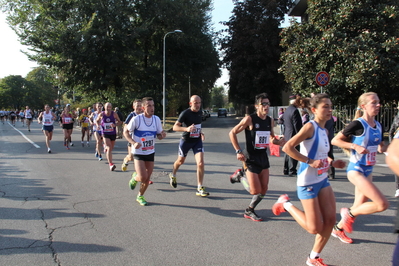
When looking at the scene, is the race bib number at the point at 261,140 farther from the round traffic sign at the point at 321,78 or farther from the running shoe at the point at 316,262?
the round traffic sign at the point at 321,78

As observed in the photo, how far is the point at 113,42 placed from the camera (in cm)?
Answer: 2698

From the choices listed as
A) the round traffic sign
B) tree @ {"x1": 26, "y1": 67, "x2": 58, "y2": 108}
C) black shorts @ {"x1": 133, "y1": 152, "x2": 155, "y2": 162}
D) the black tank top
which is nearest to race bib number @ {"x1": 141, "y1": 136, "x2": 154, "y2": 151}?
black shorts @ {"x1": 133, "y1": 152, "x2": 155, "y2": 162}

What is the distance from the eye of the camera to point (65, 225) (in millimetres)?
4742

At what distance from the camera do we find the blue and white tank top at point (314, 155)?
3381 mm

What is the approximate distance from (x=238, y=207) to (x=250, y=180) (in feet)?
3.24

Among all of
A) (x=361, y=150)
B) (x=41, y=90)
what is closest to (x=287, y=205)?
(x=361, y=150)

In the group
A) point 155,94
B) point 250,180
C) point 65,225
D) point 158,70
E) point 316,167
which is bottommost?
point 65,225

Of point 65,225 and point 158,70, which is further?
point 158,70

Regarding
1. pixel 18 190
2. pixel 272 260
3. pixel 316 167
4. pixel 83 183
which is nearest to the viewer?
pixel 316 167

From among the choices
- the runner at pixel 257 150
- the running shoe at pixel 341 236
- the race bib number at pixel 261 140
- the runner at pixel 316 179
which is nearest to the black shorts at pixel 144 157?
the runner at pixel 257 150

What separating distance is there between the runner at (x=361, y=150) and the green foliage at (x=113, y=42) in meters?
24.6

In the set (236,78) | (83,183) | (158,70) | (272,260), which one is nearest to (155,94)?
(158,70)

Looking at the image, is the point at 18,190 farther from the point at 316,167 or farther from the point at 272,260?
the point at 316,167

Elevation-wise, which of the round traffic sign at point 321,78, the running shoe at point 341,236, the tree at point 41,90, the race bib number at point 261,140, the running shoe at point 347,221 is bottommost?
the running shoe at point 341,236
